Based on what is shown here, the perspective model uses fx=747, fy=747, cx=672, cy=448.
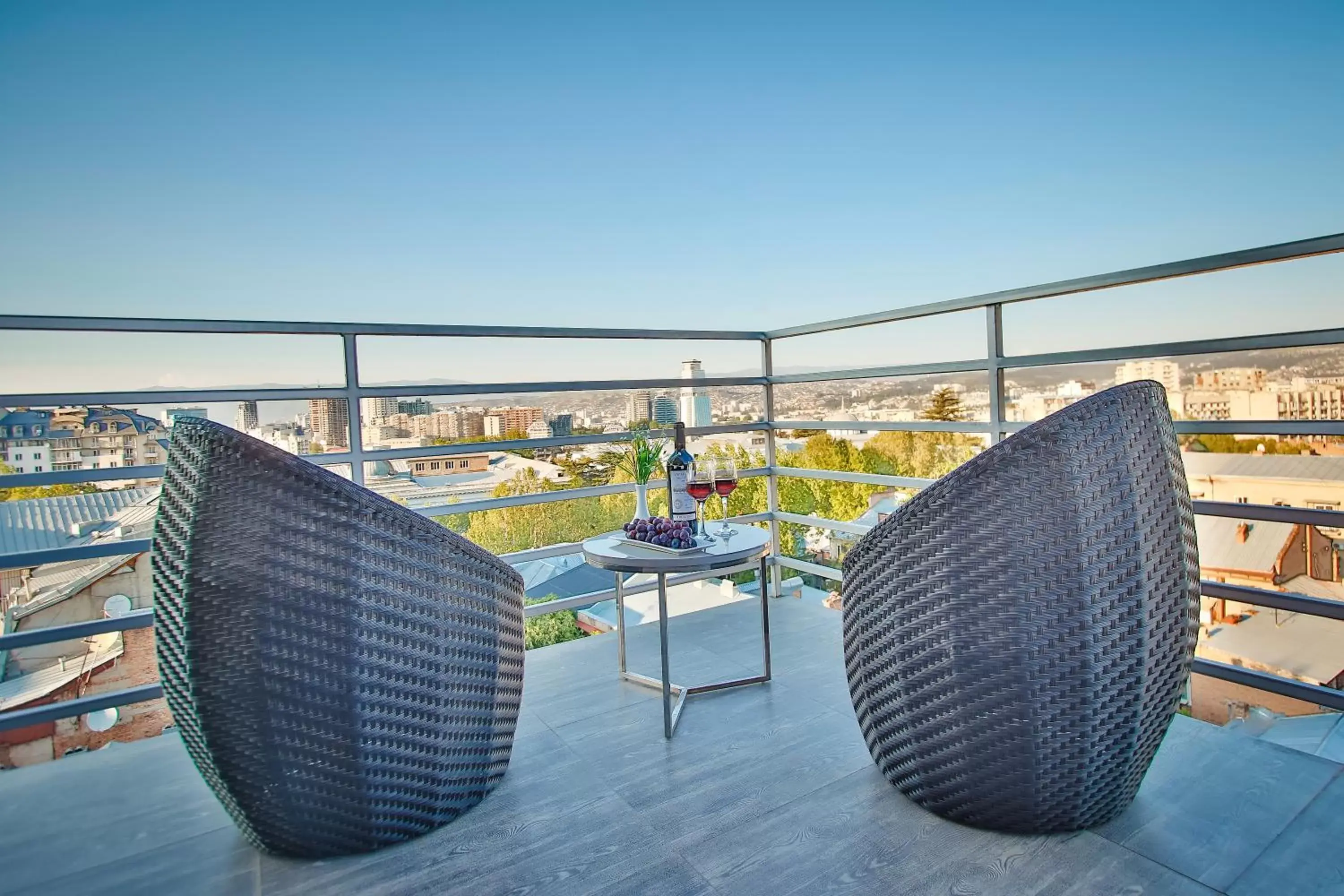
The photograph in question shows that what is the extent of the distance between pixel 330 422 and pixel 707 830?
1845 mm

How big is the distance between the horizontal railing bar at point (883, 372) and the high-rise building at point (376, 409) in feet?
5.62

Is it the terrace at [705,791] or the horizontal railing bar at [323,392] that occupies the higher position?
the horizontal railing bar at [323,392]

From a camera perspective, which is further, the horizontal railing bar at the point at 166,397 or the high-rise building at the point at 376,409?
the high-rise building at the point at 376,409

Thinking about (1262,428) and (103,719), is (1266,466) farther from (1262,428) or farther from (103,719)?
(103,719)

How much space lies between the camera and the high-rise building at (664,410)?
3283 mm

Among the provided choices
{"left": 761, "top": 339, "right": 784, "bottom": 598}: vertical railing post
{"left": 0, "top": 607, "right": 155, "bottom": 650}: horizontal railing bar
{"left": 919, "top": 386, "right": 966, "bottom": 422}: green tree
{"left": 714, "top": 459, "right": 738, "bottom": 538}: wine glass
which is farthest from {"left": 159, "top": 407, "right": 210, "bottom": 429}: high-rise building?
{"left": 919, "top": 386, "right": 966, "bottom": 422}: green tree

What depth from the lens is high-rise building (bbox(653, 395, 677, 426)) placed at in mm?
3283

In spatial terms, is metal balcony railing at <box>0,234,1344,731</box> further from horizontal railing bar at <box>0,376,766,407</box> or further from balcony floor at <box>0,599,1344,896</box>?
balcony floor at <box>0,599,1344,896</box>

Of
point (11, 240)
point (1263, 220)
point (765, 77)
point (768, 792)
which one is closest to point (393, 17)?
point (765, 77)

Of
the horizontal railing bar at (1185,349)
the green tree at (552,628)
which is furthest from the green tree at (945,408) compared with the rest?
the green tree at (552,628)

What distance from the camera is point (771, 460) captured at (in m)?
3.62

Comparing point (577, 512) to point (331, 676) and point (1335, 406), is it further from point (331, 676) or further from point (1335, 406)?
point (1335, 406)

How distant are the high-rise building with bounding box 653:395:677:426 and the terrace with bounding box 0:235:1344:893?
69 centimetres

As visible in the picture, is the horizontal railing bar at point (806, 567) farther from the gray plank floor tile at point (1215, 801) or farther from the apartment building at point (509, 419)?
the gray plank floor tile at point (1215, 801)
